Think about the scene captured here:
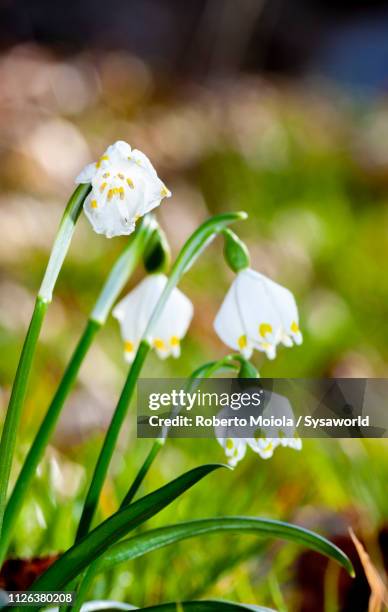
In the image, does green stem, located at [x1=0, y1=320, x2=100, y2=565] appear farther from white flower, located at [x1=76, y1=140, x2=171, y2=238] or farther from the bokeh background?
the bokeh background

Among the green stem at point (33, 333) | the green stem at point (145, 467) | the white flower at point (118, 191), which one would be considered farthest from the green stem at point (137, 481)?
the white flower at point (118, 191)

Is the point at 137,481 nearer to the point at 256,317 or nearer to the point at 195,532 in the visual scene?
the point at 195,532

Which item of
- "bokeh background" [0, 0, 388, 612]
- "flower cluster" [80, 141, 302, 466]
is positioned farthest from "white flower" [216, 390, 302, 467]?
"bokeh background" [0, 0, 388, 612]

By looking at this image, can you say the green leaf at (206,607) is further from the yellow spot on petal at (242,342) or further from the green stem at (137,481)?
the yellow spot on petal at (242,342)

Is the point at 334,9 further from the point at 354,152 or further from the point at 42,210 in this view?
the point at 42,210

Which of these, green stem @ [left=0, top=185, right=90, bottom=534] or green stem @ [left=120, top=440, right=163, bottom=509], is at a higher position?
green stem @ [left=0, top=185, right=90, bottom=534]

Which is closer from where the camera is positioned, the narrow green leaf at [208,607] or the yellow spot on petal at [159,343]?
the narrow green leaf at [208,607]
